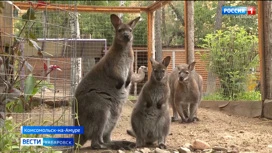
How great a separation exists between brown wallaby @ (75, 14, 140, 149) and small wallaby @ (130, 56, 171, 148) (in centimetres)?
29

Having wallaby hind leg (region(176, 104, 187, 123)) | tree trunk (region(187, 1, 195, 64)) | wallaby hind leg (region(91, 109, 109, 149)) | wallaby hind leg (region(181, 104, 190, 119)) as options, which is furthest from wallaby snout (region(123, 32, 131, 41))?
tree trunk (region(187, 1, 195, 64))

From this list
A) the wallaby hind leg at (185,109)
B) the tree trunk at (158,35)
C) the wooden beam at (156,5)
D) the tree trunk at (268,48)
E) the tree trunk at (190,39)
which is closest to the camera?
the tree trunk at (268,48)

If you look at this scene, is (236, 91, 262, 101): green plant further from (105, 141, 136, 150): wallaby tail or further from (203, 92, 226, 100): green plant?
(105, 141, 136, 150): wallaby tail

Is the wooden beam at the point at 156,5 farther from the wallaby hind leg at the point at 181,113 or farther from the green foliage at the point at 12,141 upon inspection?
the green foliage at the point at 12,141

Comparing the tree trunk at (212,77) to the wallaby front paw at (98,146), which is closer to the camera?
the wallaby front paw at (98,146)

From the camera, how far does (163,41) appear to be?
30.6 ft

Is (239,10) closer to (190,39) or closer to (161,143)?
(190,39)

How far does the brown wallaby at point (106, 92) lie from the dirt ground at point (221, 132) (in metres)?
0.28

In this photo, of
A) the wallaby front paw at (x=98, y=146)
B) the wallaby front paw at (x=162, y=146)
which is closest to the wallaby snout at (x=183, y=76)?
the wallaby front paw at (x=162, y=146)

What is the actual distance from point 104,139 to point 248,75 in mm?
4393

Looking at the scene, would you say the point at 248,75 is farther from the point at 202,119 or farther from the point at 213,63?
the point at 202,119

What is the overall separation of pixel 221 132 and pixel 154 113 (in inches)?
56.7

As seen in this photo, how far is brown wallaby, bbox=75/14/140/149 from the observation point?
4.95 m

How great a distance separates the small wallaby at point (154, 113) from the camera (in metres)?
5.38
